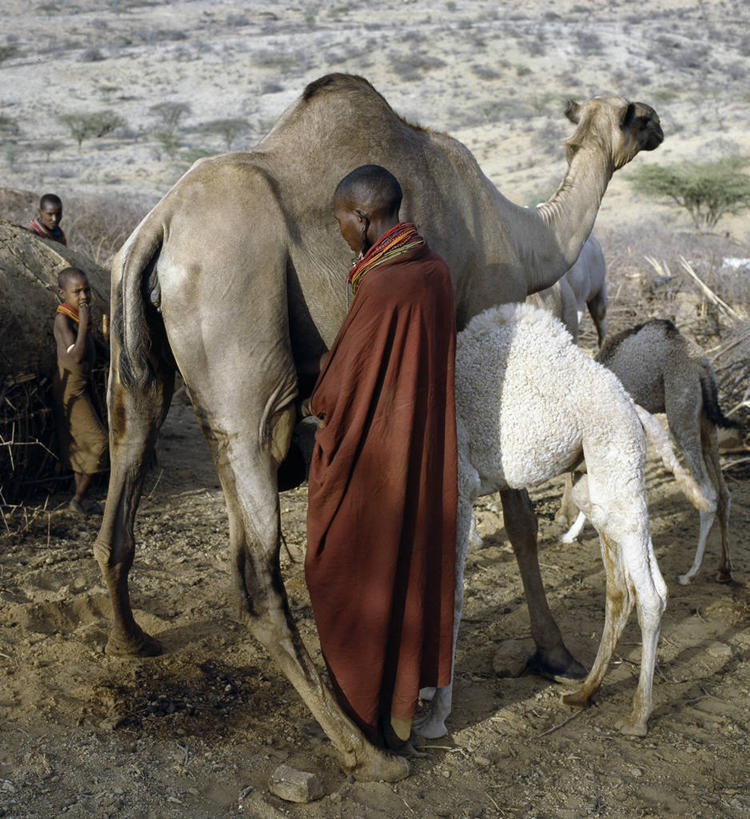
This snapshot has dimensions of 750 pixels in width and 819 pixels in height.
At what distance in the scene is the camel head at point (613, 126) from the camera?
521 centimetres

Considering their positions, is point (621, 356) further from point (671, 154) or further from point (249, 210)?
point (671, 154)

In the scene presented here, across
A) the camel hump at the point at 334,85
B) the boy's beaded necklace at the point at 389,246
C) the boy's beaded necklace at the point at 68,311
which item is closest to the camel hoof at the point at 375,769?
the boy's beaded necklace at the point at 389,246

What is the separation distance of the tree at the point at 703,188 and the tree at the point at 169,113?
2294 centimetres

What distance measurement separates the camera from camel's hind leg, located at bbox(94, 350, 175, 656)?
153 inches

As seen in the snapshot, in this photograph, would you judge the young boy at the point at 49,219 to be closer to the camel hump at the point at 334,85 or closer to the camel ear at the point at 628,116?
the camel hump at the point at 334,85

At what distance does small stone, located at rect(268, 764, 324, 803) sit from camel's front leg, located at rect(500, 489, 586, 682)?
144 centimetres

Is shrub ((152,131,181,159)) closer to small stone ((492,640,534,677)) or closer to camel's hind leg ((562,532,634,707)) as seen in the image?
small stone ((492,640,534,677))

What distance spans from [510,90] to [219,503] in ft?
142

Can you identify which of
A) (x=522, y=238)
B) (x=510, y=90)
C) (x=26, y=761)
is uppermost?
(x=522, y=238)

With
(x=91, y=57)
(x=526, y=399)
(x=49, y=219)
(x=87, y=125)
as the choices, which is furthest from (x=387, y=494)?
(x=91, y=57)

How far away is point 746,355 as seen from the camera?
7969 mm

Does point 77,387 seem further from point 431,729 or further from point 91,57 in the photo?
point 91,57

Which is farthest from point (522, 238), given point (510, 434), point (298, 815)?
point (298, 815)

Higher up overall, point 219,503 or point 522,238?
point 522,238
